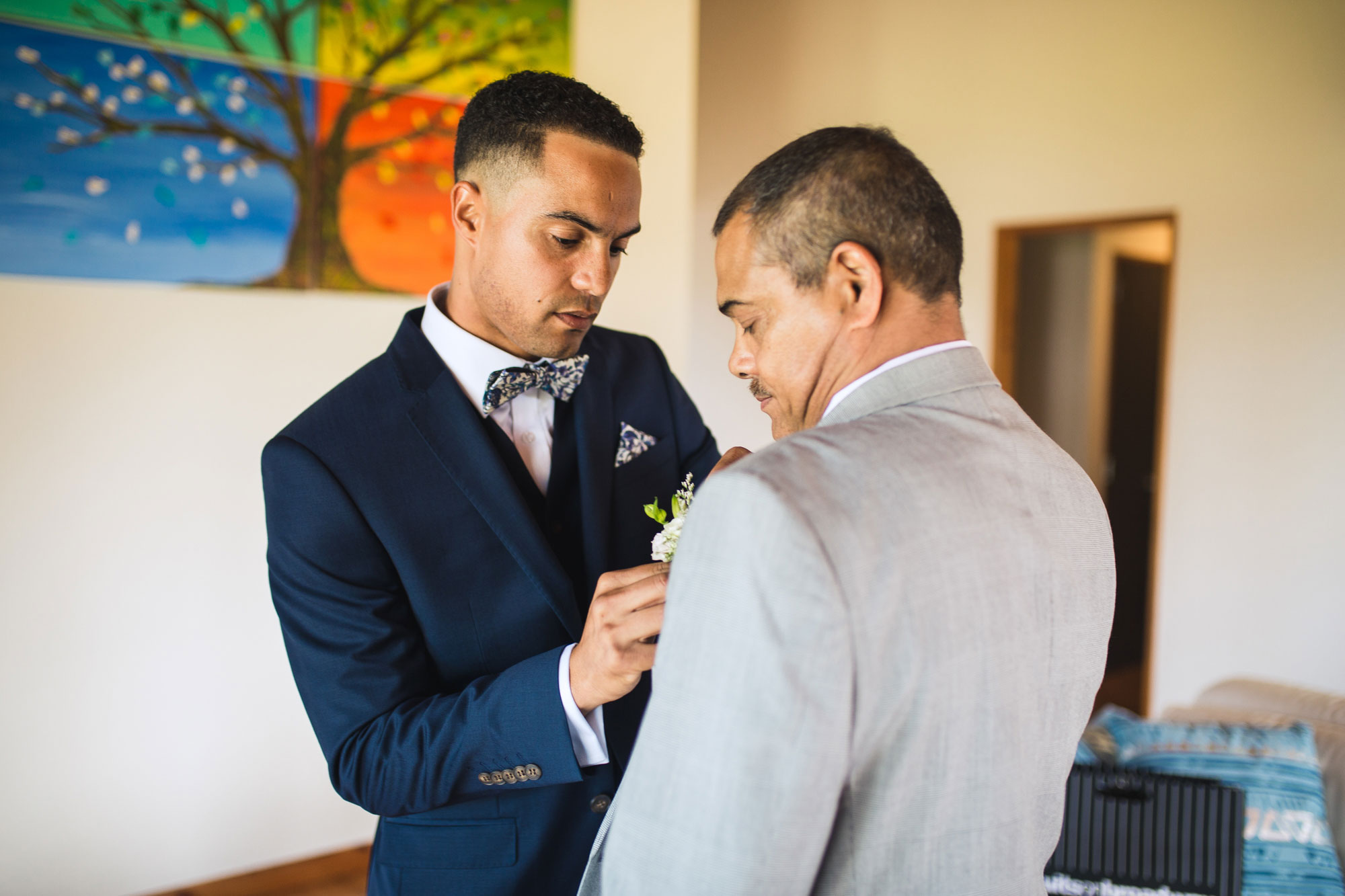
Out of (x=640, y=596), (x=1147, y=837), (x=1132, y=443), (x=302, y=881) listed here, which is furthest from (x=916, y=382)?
(x=1132, y=443)

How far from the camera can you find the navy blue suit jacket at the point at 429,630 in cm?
128

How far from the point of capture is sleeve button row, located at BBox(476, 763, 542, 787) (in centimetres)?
128

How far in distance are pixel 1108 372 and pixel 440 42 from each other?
4.55 meters

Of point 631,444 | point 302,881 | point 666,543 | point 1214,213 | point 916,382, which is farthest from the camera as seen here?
point 1214,213

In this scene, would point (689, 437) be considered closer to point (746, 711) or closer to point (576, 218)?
point (576, 218)

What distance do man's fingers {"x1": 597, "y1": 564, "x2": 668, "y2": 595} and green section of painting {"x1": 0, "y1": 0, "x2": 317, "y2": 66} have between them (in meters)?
2.46

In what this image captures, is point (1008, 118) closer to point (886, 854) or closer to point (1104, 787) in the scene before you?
point (1104, 787)

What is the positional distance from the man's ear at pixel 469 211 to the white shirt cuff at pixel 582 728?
2.23 ft

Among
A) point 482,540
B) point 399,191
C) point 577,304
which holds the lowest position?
point 482,540

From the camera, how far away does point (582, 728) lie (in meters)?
1.30

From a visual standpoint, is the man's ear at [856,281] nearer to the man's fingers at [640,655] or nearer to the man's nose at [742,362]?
the man's nose at [742,362]

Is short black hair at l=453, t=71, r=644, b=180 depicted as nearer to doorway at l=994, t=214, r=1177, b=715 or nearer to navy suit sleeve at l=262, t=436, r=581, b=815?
navy suit sleeve at l=262, t=436, r=581, b=815

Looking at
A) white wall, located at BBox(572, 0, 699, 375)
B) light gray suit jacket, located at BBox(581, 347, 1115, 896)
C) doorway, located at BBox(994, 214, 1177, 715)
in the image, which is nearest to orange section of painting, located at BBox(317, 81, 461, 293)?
white wall, located at BBox(572, 0, 699, 375)

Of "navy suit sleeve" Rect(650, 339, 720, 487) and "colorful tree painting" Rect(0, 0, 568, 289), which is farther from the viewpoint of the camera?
"colorful tree painting" Rect(0, 0, 568, 289)
